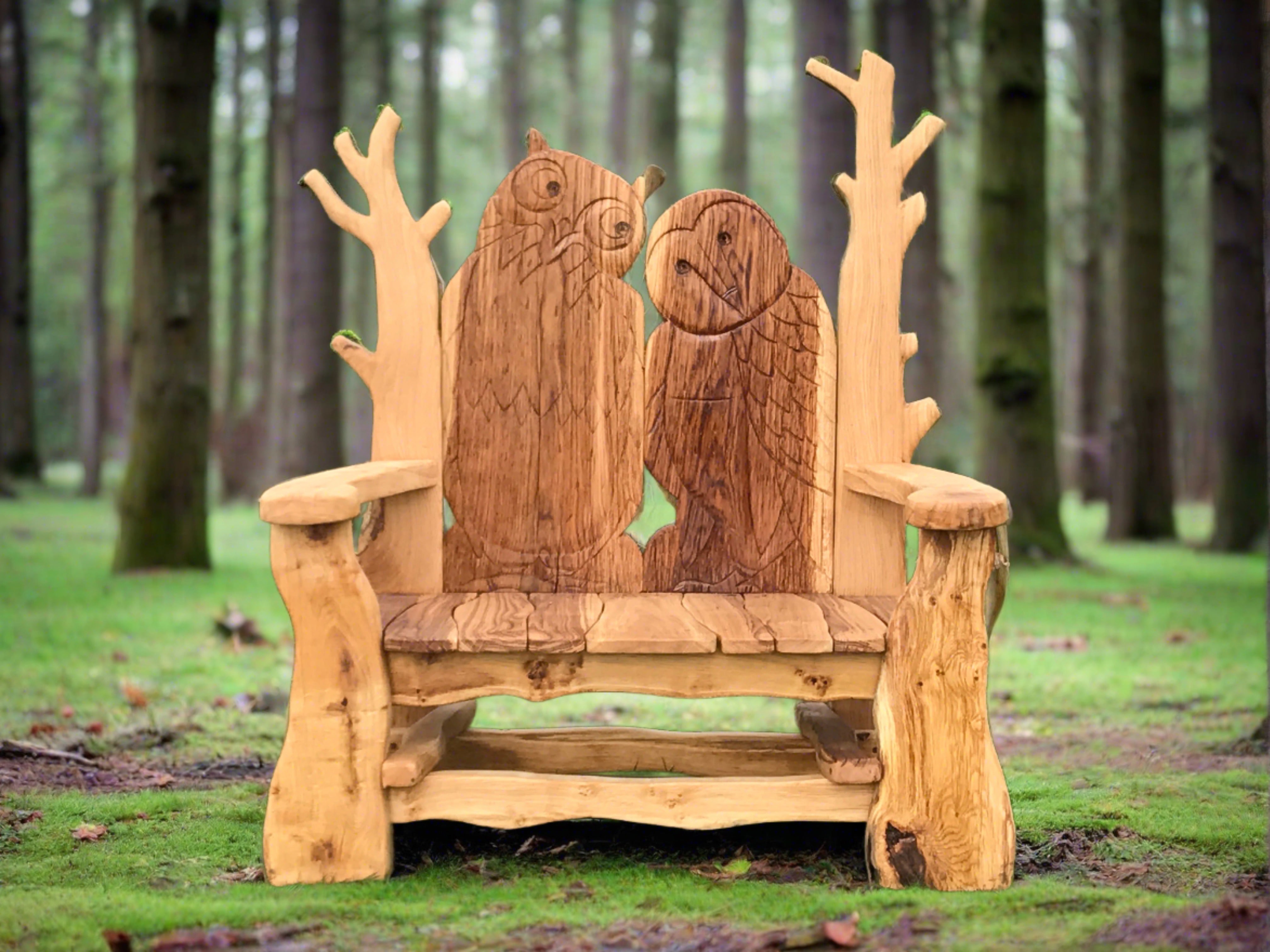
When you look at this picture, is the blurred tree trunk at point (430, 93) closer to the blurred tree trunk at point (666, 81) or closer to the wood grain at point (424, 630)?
the blurred tree trunk at point (666, 81)

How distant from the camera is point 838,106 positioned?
372 inches

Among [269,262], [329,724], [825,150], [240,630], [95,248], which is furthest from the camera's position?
[95,248]

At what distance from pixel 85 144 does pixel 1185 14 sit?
54.8 feet

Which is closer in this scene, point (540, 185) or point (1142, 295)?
point (540, 185)

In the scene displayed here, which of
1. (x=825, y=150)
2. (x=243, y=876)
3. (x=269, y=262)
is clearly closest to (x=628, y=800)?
(x=243, y=876)

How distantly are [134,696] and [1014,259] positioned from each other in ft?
21.7

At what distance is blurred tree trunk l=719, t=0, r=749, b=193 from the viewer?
16531mm

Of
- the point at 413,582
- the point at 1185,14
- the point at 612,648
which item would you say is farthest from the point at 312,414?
the point at 1185,14

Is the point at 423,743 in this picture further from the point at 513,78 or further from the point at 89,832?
the point at 513,78

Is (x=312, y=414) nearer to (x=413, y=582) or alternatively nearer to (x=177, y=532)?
(x=177, y=532)

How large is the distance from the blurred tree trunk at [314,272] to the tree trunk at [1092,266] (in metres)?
8.59

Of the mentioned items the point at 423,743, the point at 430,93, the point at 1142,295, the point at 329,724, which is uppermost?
the point at 430,93

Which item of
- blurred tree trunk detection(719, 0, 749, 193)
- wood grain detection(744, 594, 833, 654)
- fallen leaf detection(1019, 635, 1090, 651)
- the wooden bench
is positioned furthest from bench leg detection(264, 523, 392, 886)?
blurred tree trunk detection(719, 0, 749, 193)

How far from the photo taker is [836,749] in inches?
120
